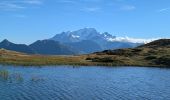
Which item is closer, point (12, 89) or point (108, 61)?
point (12, 89)

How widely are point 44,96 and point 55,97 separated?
211 cm

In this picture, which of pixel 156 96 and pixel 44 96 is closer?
pixel 44 96

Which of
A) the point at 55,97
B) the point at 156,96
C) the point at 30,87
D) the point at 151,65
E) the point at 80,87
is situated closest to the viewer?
the point at 55,97

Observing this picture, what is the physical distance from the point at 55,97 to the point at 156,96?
20.1 metres

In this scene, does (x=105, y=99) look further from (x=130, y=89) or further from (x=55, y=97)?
(x=130, y=89)

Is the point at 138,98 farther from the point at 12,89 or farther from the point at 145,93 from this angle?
the point at 12,89

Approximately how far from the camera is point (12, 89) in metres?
75.6

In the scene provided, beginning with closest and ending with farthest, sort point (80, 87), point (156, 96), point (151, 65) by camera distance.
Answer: point (156, 96) → point (80, 87) → point (151, 65)

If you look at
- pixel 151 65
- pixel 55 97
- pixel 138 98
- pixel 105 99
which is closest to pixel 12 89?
pixel 55 97

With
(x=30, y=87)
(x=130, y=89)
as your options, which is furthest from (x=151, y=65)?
(x=30, y=87)

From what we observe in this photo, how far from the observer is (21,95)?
69.2 metres

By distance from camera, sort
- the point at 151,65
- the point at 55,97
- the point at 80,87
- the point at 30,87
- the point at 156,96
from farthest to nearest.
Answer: the point at 151,65
the point at 80,87
the point at 30,87
the point at 156,96
the point at 55,97

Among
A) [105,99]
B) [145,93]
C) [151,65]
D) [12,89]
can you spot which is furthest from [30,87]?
[151,65]

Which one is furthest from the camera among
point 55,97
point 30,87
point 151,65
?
point 151,65
